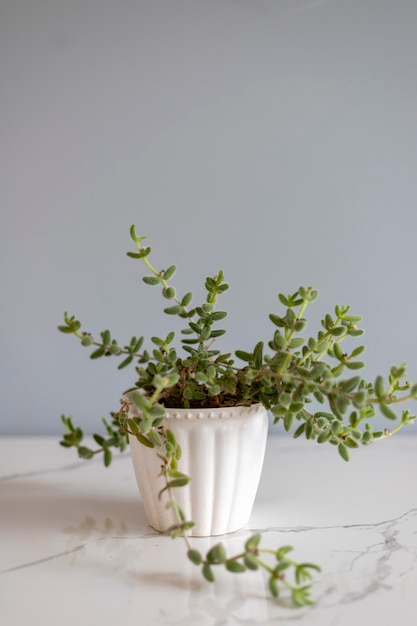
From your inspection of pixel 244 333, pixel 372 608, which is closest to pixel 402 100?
pixel 244 333

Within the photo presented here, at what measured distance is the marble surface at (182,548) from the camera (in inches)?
24.1

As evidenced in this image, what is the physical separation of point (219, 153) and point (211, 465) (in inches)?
26.6

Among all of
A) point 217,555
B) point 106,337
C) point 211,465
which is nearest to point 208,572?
point 217,555

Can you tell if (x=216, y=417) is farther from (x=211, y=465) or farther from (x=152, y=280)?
(x=152, y=280)

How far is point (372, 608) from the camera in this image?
2.02 ft

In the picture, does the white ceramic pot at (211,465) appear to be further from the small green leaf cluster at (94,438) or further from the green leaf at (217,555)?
the green leaf at (217,555)

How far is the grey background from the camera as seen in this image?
1248mm

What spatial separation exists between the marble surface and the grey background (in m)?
0.32

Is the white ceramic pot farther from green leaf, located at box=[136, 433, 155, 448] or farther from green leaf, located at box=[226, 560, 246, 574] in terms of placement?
green leaf, located at box=[226, 560, 246, 574]

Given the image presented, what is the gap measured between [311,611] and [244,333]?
71cm

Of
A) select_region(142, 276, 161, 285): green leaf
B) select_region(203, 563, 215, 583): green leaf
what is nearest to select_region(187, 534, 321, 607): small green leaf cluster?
select_region(203, 563, 215, 583): green leaf

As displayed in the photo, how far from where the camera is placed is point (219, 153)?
1261mm

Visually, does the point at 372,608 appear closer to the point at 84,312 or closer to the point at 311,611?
the point at 311,611

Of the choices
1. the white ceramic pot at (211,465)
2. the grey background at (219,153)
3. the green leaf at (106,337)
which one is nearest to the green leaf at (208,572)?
the white ceramic pot at (211,465)
